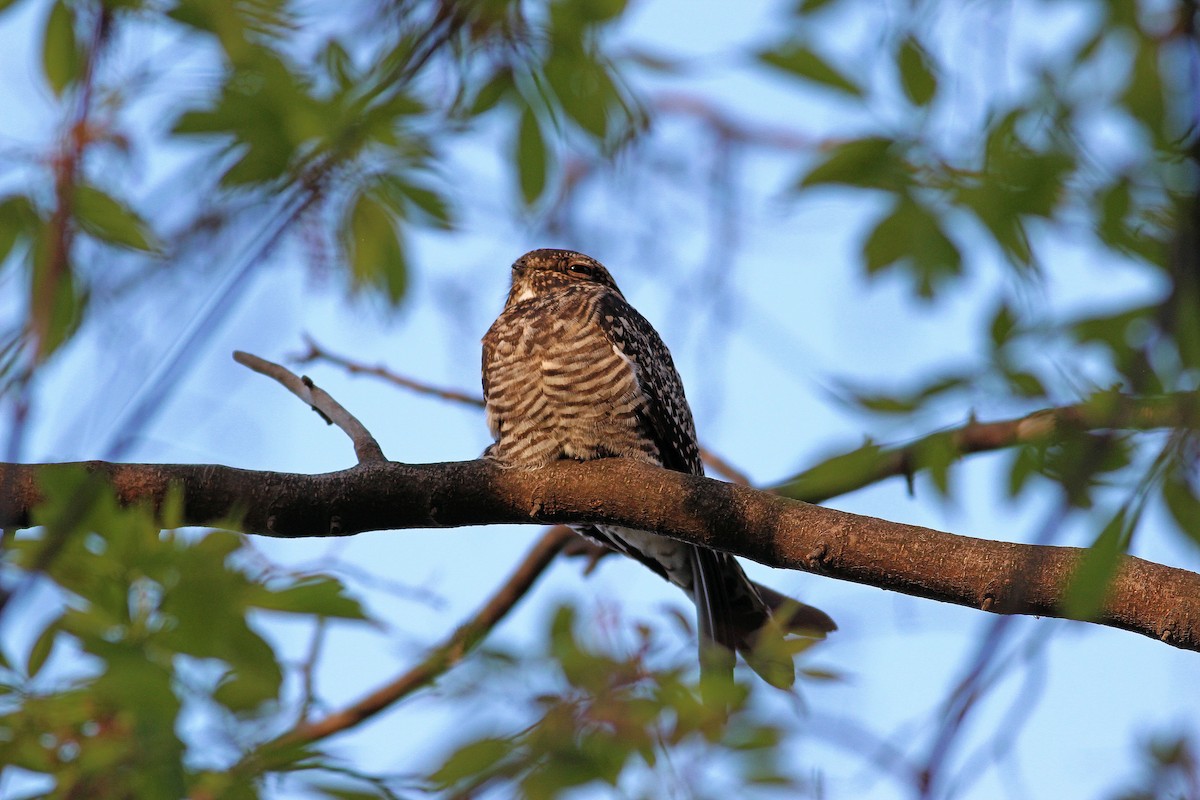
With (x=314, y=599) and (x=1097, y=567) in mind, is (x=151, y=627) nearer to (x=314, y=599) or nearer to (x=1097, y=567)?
(x=314, y=599)

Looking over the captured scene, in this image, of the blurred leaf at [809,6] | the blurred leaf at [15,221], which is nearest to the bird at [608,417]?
the blurred leaf at [15,221]

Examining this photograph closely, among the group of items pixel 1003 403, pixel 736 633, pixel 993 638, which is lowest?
pixel 736 633

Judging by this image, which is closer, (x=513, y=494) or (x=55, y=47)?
(x=55, y=47)

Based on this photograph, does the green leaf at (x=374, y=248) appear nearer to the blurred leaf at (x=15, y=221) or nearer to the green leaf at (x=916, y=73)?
the blurred leaf at (x=15, y=221)

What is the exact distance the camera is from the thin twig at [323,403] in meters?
3.96

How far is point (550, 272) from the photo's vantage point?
19.3 feet

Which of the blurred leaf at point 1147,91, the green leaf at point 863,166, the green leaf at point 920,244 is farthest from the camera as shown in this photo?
the green leaf at point 920,244

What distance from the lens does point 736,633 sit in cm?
481

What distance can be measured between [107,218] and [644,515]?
72.4 inches

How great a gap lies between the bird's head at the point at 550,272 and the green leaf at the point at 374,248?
2691mm

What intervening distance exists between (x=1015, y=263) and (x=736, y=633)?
2.87 metres

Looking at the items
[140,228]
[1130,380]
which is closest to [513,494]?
[140,228]

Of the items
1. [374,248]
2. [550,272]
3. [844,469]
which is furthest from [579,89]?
[550,272]

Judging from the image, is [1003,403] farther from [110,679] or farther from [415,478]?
[415,478]
